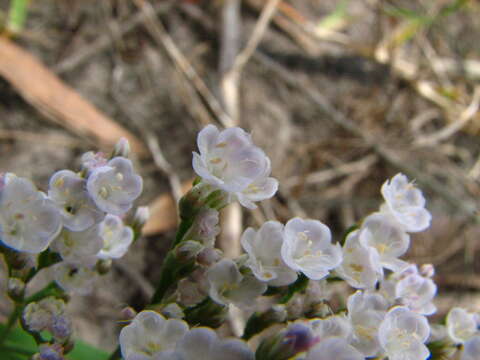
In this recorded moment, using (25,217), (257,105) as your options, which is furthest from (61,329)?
(257,105)

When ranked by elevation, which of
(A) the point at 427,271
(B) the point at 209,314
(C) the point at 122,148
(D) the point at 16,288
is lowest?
(A) the point at 427,271

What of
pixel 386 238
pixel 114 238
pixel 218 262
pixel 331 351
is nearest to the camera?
pixel 331 351

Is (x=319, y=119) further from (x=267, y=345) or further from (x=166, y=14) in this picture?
(x=267, y=345)

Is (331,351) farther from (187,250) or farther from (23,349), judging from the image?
(23,349)

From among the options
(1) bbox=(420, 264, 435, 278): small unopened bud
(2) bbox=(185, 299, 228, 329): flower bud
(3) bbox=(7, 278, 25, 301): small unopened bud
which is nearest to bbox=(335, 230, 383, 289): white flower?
(1) bbox=(420, 264, 435, 278): small unopened bud

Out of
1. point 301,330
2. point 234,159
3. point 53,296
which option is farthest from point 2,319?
point 301,330

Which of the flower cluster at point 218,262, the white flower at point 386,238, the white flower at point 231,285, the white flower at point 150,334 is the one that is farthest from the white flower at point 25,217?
the white flower at point 386,238

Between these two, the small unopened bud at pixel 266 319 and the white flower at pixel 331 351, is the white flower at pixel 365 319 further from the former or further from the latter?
the white flower at pixel 331 351
